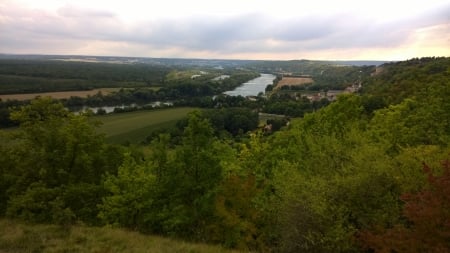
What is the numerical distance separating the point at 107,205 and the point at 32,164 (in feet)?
16.5

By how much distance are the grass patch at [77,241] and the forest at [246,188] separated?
1817 mm

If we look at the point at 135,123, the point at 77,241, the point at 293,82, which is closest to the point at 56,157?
the point at 77,241

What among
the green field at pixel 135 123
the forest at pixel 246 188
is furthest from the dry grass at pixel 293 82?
the forest at pixel 246 188

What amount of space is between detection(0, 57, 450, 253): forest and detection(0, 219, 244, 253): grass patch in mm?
1817

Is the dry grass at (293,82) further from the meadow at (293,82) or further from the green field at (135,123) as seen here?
the green field at (135,123)

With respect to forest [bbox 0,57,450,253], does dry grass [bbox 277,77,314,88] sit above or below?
below

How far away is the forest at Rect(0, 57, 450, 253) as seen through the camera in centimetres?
1372

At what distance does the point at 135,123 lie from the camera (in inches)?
2963

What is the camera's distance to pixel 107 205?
18.5 meters

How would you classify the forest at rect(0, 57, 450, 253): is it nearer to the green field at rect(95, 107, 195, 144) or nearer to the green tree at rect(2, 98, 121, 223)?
the green tree at rect(2, 98, 121, 223)

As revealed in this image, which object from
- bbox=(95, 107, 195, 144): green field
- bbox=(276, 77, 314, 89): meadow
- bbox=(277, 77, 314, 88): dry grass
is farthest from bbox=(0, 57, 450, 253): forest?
bbox=(277, 77, 314, 88): dry grass

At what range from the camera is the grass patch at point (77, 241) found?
11.7 meters

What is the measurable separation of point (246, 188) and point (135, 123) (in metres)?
59.8

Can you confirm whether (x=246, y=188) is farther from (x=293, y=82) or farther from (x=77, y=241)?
(x=293, y=82)
